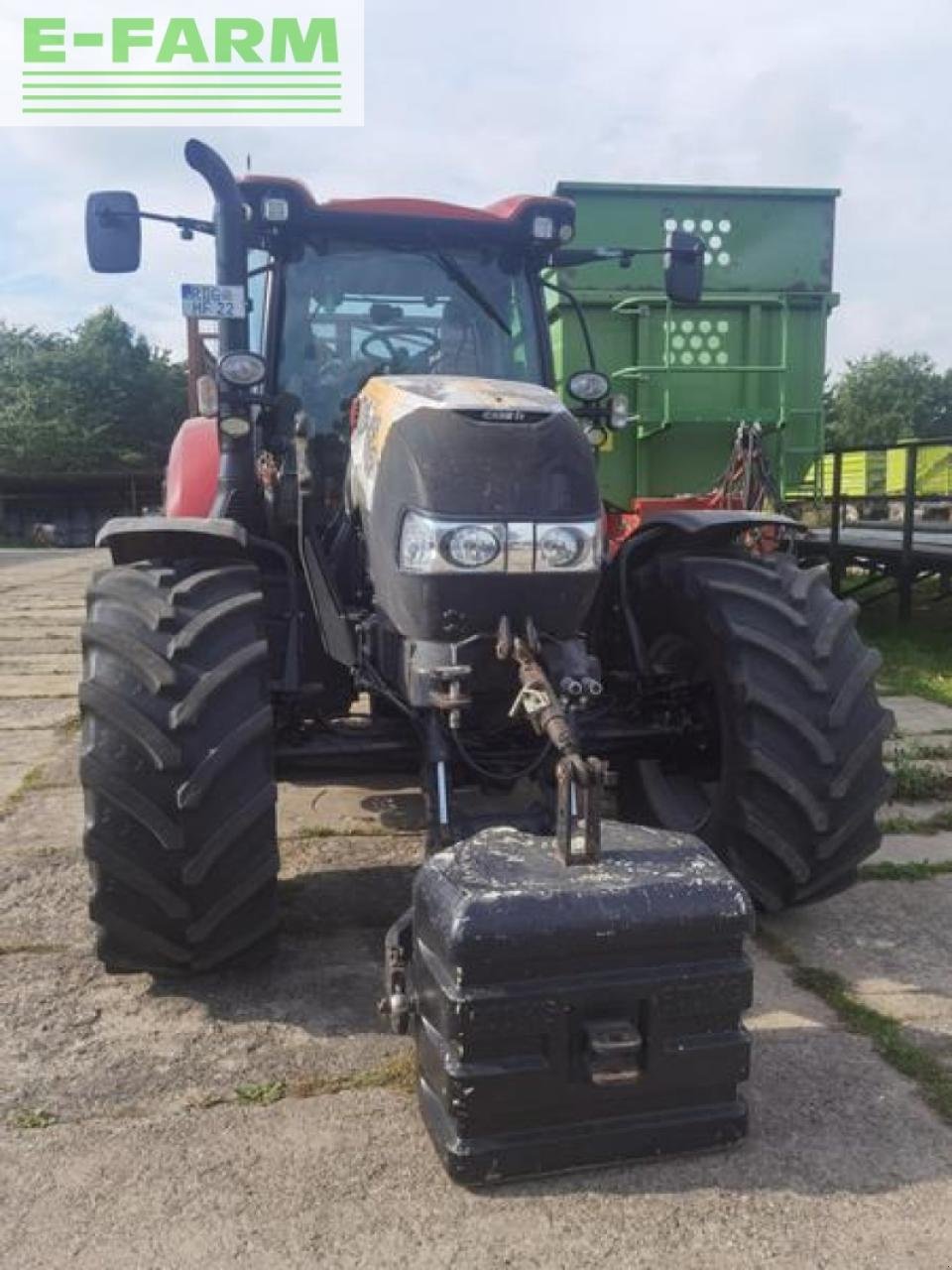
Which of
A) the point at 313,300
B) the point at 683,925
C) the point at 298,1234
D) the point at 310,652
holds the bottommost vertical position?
the point at 298,1234

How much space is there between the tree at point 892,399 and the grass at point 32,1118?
65086 mm

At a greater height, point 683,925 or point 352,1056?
point 683,925

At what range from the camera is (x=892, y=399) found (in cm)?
6675

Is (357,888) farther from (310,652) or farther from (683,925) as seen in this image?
(683,925)

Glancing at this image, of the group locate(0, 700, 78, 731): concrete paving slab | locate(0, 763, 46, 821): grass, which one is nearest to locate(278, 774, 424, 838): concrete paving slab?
locate(0, 763, 46, 821): grass

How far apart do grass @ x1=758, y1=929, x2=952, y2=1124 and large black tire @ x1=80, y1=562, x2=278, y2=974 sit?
1480mm

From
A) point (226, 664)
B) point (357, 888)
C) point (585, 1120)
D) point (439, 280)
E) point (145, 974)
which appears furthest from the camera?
point (439, 280)

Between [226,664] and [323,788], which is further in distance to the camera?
[323,788]

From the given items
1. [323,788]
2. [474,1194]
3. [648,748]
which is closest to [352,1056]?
[474,1194]

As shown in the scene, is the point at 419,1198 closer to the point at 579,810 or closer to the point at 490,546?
the point at 579,810

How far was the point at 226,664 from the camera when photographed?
304cm

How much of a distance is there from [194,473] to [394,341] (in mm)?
1547

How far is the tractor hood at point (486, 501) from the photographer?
114 inches

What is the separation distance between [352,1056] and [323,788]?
2.52m
